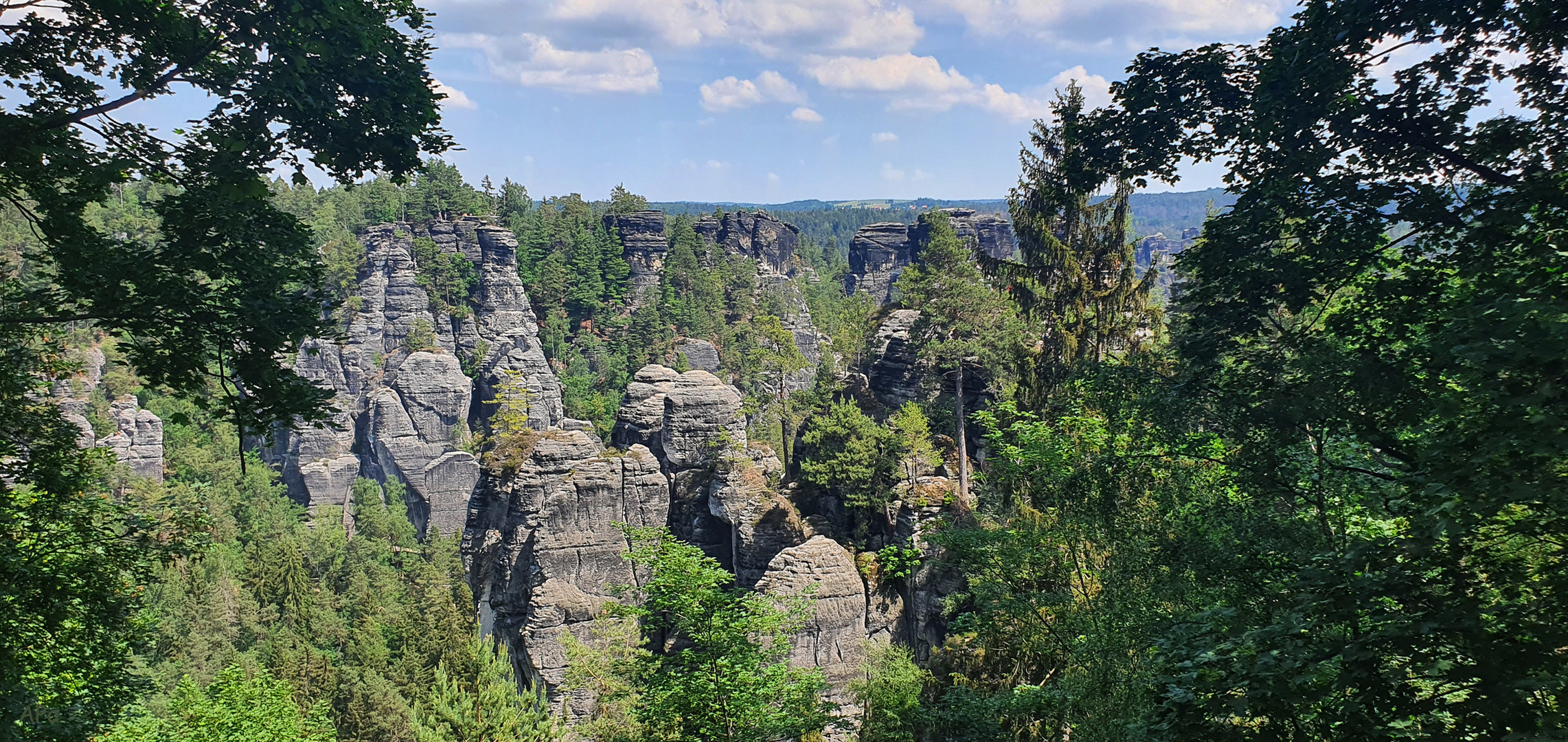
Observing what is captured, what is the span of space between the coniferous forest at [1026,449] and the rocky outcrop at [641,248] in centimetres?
4765

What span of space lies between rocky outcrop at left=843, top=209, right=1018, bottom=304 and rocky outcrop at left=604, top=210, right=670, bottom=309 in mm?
26103

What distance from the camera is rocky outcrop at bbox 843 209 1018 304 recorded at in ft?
311

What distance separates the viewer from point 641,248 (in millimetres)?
75500

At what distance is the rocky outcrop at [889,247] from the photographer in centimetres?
9494

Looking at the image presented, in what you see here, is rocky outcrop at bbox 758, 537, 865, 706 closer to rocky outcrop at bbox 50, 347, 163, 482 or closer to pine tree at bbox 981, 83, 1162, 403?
pine tree at bbox 981, 83, 1162, 403

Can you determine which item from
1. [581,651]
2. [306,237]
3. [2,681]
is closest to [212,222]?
[306,237]

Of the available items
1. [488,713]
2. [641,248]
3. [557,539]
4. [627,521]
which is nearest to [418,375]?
[641,248]

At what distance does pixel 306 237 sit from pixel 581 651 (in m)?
16.4

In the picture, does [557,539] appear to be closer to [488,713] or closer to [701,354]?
[488,713]

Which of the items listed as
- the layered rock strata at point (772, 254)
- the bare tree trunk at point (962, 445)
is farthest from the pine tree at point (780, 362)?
the bare tree trunk at point (962, 445)

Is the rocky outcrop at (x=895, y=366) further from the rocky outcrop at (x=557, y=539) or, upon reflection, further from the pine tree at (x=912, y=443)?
the rocky outcrop at (x=557, y=539)

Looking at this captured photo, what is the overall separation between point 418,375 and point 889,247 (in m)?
56.0

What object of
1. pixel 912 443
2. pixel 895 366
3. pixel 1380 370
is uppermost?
pixel 1380 370

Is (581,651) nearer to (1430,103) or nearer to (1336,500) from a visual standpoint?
(1336,500)
